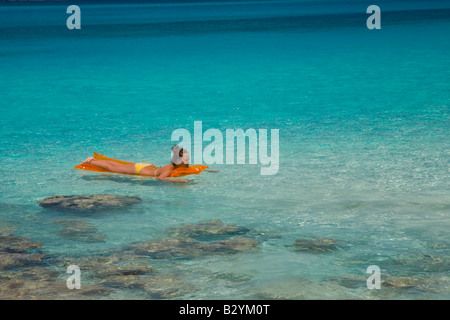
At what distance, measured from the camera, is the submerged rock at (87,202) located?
6867mm

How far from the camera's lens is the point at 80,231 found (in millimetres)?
6184

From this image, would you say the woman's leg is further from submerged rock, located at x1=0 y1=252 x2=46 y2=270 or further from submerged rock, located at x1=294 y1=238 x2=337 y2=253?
submerged rock, located at x1=294 y1=238 x2=337 y2=253

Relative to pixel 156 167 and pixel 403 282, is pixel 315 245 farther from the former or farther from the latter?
pixel 156 167

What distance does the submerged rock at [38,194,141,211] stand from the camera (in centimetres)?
→ 687

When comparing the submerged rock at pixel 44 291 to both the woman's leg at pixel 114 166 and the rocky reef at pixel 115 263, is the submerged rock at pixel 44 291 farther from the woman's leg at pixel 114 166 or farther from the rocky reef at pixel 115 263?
the woman's leg at pixel 114 166

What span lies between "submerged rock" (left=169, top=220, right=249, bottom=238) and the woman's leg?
6.13 feet

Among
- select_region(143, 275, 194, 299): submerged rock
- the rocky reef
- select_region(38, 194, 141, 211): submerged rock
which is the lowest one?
select_region(143, 275, 194, 299): submerged rock

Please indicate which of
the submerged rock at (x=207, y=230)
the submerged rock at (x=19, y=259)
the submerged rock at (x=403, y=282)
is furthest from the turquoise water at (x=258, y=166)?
the submerged rock at (x=19, y=259)

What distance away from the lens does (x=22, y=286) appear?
4824mm

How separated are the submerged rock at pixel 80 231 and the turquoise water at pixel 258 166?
8cm

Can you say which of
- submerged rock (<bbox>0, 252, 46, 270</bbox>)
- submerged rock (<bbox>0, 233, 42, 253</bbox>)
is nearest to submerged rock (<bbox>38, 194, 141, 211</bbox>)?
submerged rock (<bbox>0, 233, 42, 253</bbox>)

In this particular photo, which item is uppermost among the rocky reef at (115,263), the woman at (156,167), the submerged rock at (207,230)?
the woman at (156,167)

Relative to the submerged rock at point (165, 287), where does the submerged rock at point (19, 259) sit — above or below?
above
